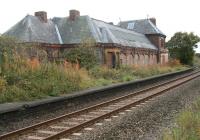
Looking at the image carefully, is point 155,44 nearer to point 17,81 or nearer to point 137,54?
point 137,54

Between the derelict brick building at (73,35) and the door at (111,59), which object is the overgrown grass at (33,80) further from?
the door at (111,59)

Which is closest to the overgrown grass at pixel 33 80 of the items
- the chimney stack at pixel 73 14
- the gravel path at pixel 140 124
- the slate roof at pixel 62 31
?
the gravel path at pixel 140 124

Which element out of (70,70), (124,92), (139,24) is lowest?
(124,92)

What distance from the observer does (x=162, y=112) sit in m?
14.4

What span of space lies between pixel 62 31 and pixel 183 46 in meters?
39.0

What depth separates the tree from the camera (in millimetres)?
75000

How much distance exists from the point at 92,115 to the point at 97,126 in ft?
7.39

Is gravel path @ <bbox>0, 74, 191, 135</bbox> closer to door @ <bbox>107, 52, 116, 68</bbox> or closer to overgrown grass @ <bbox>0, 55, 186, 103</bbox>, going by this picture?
overgrown grass @ <bbox>0, 55, 186, 103</bbox>

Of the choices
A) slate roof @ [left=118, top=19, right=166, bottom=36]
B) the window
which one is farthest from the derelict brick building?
the window

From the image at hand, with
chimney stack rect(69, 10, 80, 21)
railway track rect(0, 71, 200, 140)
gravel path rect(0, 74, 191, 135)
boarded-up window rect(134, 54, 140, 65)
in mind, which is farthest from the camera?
boarded-up window rect(134, 54, 140, 65)

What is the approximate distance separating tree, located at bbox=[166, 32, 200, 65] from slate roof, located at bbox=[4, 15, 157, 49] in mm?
30975

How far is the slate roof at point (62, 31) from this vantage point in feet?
125

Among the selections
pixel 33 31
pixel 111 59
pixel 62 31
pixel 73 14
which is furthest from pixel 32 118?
pixel 73 14

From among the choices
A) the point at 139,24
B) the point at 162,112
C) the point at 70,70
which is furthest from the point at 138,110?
the point at 139,24
